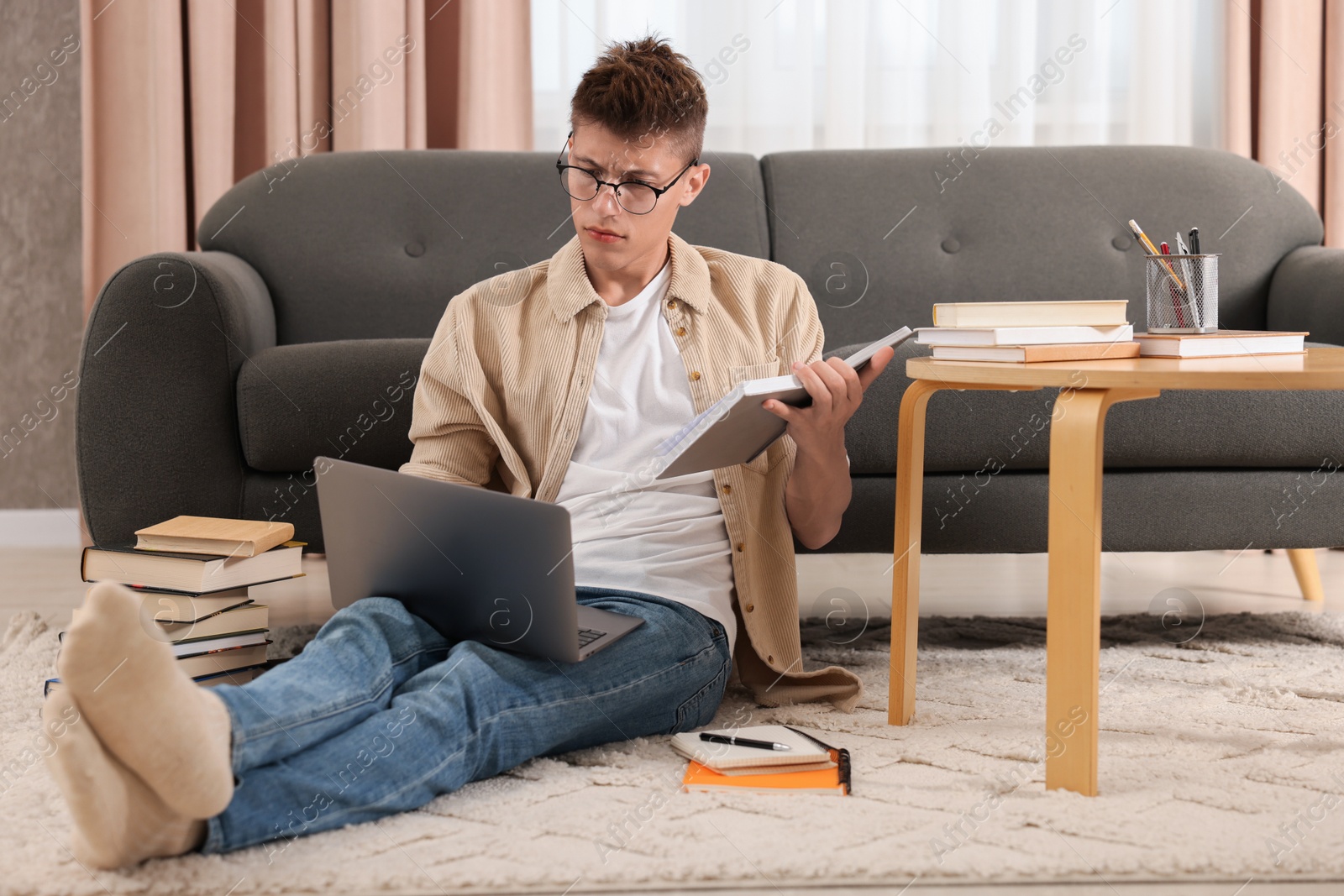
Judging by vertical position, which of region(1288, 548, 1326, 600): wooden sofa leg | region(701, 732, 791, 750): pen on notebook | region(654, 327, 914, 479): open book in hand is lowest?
region(1288, 548, 1326, 600): wooden sofa leg

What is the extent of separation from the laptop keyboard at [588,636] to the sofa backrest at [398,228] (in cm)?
116

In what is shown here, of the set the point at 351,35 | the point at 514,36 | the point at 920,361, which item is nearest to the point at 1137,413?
the point at 920,361

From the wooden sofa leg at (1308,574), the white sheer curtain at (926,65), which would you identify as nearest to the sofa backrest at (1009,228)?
the wooden sofa leg at (1308,574)

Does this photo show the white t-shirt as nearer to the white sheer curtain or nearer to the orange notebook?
the orange notebook

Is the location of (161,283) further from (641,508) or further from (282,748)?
(282,748)

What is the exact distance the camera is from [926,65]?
2.74m

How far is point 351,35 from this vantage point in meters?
2.55

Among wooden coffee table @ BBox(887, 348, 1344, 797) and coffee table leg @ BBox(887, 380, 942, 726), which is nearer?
wooden coffee table @ BBox(887, 348, 1344, 797)

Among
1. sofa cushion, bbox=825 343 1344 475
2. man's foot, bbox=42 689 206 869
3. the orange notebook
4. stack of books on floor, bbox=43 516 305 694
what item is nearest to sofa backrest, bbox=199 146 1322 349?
sofa cushion, bbox=825 343 1344 475

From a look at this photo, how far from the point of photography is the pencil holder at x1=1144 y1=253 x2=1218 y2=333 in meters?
1.20

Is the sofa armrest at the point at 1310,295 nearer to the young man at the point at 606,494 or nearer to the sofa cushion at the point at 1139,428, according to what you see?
the sofa cushion at the point at 1139,428

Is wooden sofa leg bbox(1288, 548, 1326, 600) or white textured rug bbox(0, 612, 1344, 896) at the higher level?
white textured rug bbox(0, 612, 1344, 896)

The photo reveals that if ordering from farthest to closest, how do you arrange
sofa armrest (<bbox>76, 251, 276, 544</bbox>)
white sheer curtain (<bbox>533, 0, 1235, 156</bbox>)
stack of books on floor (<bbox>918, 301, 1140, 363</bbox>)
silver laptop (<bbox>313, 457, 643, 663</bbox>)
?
white sheer curtain (<bbox>533, 0, 1235, 156</bbox>), sofa armrest (<bbox>76, 251, 276, 544</bbox>), stack of books on floor (<bbox>918, 301, 1140, 363</bbox>), silver laptop (<bbox>313, 457, 643, 663</bbox>)

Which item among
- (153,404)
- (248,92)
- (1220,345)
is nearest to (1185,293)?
(1220,345)
